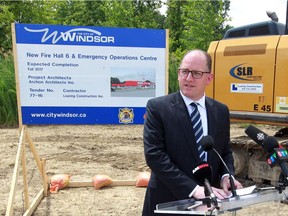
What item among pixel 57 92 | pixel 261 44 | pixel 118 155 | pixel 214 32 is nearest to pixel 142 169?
pixel 118 155

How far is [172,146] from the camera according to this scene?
7.47 feet

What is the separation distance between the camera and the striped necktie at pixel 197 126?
2.30 meters

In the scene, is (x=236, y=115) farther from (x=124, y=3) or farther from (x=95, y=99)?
(x=124, y=3)

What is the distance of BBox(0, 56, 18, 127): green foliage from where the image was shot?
44.1 feet

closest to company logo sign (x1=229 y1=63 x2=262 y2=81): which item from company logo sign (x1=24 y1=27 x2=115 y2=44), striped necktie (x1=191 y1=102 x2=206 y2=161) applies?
company logo sign (x1=24 y1=27 x2=115 y2=44)

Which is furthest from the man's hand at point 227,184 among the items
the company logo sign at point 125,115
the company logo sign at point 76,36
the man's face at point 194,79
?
the company logo sign at point 76,36

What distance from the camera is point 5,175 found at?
736cm

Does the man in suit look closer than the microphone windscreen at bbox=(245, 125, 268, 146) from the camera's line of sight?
No

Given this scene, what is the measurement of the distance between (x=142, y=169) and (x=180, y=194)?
5.82 m

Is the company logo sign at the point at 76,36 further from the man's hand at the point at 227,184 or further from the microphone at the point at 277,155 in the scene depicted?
the microphone at the point at 277,155

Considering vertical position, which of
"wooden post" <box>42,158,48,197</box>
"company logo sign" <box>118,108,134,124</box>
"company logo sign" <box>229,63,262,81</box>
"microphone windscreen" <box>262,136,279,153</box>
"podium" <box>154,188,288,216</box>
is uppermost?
"company logo sign" <box>229,63,262,81</box>

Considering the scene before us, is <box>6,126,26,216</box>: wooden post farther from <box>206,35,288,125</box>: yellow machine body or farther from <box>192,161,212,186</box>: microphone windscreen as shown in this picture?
<box>206,35,288,125</box>: yellow machine body

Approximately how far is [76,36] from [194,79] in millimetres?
3531

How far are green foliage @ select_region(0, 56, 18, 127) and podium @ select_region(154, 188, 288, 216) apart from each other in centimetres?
1252
